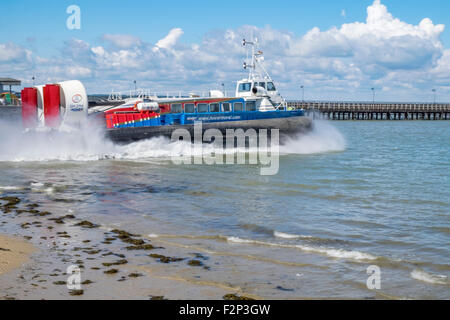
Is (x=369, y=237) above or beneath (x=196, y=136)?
beneath

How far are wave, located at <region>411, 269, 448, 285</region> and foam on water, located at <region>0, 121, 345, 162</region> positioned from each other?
1434 centimetres

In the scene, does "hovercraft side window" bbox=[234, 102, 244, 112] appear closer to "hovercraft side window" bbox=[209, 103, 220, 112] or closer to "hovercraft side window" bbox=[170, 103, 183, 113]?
"hovercraft side window" bbox=[209, 103, 220, 112]

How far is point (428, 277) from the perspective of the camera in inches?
240

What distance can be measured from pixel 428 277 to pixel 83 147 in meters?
15.6

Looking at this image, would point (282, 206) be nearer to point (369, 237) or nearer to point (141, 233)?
point (369, 237)

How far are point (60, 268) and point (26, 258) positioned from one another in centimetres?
67

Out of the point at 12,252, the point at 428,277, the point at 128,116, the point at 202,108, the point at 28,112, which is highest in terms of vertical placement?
the point at 202,108

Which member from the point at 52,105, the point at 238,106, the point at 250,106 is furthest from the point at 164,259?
the point at 250,106

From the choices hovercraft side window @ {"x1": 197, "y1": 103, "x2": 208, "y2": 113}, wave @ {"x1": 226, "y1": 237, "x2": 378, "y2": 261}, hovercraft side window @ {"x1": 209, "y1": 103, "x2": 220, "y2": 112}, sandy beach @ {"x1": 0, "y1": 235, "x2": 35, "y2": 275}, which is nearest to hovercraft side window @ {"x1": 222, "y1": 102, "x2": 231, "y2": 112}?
hovercraft side window @ {"x1": 209, "y1": 103, "x2": 220, "y2": 112}

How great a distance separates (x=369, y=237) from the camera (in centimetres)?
798

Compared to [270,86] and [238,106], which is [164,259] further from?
[270,86]

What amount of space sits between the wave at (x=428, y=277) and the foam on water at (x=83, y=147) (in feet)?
47.0

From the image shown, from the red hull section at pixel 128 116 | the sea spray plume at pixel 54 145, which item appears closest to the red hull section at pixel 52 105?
the sea spray plume at pixel 54 145
